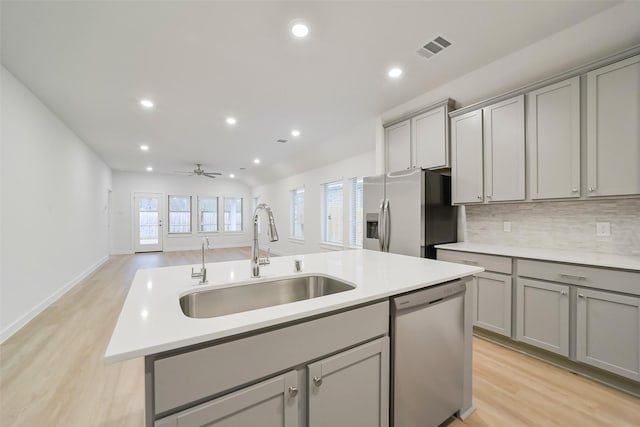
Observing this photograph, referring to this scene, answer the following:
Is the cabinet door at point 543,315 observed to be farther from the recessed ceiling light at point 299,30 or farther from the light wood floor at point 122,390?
the recessed ceiling light at point 299,30

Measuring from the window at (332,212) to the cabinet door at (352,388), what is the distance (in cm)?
468

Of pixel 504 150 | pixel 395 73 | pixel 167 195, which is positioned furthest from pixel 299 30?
pixel 167 195

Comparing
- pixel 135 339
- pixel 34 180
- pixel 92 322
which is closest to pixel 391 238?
pixel 135 339

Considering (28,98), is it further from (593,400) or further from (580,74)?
(593,400)

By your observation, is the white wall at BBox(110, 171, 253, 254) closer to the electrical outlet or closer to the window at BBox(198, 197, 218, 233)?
the window at BBox(198, 197, 218, 233)

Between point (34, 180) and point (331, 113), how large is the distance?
4.03 meters

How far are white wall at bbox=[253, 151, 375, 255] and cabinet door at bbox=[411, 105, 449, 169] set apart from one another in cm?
102

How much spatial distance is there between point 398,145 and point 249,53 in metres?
2.23

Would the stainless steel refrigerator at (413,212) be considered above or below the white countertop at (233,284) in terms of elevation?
above

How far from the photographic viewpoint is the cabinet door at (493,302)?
2434mm

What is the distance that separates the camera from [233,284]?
1.38 m

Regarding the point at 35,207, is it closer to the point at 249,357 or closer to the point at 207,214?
the point at 249,357

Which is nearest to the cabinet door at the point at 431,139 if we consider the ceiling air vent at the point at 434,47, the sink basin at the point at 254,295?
the ceiling air vent at the point at 434,47

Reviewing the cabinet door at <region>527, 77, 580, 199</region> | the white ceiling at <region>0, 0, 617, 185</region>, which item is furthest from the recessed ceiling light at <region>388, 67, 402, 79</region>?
the cabinet door at <region>527, 77, 580, 199</region>
